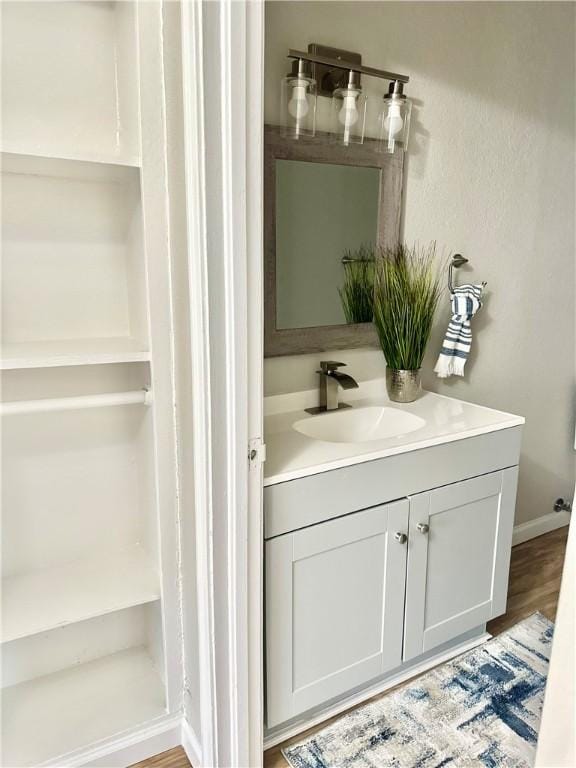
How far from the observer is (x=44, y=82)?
1375 mm

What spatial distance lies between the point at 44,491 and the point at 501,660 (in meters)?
1.59

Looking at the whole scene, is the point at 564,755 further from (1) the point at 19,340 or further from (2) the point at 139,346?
(1) the point at 19,340

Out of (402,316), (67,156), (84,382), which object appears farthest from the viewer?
(402,316)

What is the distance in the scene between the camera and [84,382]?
155 centimetres

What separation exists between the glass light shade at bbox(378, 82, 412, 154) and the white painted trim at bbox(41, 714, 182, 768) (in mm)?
1891

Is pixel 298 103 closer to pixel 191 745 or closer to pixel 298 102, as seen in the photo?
pixel 298 102

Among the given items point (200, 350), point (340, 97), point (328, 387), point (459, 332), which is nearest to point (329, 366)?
point (328, 387)

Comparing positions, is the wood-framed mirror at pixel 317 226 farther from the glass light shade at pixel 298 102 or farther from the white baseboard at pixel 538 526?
the white baseboard at pixel 538 526

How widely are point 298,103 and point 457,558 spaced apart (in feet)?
4.90

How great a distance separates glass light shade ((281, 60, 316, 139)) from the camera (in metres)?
1.71

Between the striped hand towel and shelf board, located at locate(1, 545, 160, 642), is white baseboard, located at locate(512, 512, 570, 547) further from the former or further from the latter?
shelf board, located at locate(1, 545, 160, 642)

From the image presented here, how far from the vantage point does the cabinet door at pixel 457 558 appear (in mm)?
1760

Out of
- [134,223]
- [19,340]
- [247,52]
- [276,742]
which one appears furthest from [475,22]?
[276,742]

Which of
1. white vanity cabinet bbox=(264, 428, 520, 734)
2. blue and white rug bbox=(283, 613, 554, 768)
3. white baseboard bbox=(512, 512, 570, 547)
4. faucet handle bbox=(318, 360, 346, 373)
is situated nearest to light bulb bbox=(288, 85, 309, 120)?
faucet handle bbox=(318, 360, 346, 373)
